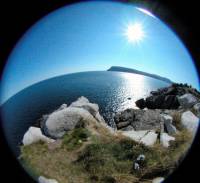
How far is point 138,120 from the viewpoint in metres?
11.1

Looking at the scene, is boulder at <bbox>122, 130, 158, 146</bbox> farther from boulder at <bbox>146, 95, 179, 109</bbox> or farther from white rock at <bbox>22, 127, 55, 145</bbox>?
boulder at <bbox>146, 95, 179, 109</bbox>

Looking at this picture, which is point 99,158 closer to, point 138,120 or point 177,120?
point 177,120

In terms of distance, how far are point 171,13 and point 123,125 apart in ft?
29.8

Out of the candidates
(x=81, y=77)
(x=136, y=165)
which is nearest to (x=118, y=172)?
(x=136, y=165)

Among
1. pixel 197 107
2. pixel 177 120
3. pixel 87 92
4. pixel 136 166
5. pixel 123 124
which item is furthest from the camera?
pixel 87 92

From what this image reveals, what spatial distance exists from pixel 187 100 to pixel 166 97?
2010 mm

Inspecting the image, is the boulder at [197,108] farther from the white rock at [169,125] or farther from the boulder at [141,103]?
the boulder at [141,103]

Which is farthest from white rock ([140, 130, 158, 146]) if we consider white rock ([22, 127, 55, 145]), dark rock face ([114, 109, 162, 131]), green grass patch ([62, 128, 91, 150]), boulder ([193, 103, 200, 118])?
white rock ([22, 127, 55, 145])

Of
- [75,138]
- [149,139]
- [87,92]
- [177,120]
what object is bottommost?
[75,138]

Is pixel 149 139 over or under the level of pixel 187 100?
under

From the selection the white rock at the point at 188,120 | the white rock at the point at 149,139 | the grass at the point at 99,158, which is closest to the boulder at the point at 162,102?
the white rock at the point at 188,120

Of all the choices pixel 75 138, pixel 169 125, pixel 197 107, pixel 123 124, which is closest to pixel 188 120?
pixel 169 125

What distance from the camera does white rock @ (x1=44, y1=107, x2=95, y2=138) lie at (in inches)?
383

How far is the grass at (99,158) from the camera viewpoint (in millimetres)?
6100
